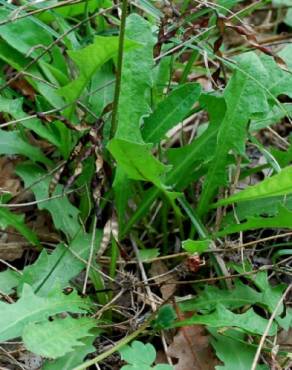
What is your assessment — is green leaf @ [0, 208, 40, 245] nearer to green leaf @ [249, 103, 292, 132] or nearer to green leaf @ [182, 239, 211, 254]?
green leaf @ [182, 239, 211, 254]

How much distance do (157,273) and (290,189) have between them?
412 mm

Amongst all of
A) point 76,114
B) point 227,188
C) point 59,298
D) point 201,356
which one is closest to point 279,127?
point 227,188

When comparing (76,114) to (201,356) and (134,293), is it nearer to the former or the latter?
(134,293)

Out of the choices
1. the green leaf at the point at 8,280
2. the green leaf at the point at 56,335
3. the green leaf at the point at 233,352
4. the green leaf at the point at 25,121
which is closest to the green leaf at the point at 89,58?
the green leaf at the point at 25,121

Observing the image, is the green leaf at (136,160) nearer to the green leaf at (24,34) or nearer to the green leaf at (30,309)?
the green leaf at (30,309)

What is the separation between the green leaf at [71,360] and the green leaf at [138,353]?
7cm

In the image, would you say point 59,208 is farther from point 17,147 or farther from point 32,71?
point 32,71

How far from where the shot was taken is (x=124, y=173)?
1.58m

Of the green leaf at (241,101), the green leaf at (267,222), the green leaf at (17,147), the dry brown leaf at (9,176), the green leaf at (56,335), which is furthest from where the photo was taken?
the dry brown leaf at (9,176)

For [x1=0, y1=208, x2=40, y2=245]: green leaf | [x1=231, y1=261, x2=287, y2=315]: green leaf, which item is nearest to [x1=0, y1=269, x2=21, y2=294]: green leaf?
[x1=0, y1=208, x2=40, y2=245]: green leaf

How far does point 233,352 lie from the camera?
1492mm

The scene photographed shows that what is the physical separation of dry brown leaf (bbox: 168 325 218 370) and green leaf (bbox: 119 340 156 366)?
0.11 meters

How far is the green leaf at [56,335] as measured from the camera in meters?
1.26

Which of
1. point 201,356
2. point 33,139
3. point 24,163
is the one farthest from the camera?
point 33,139
